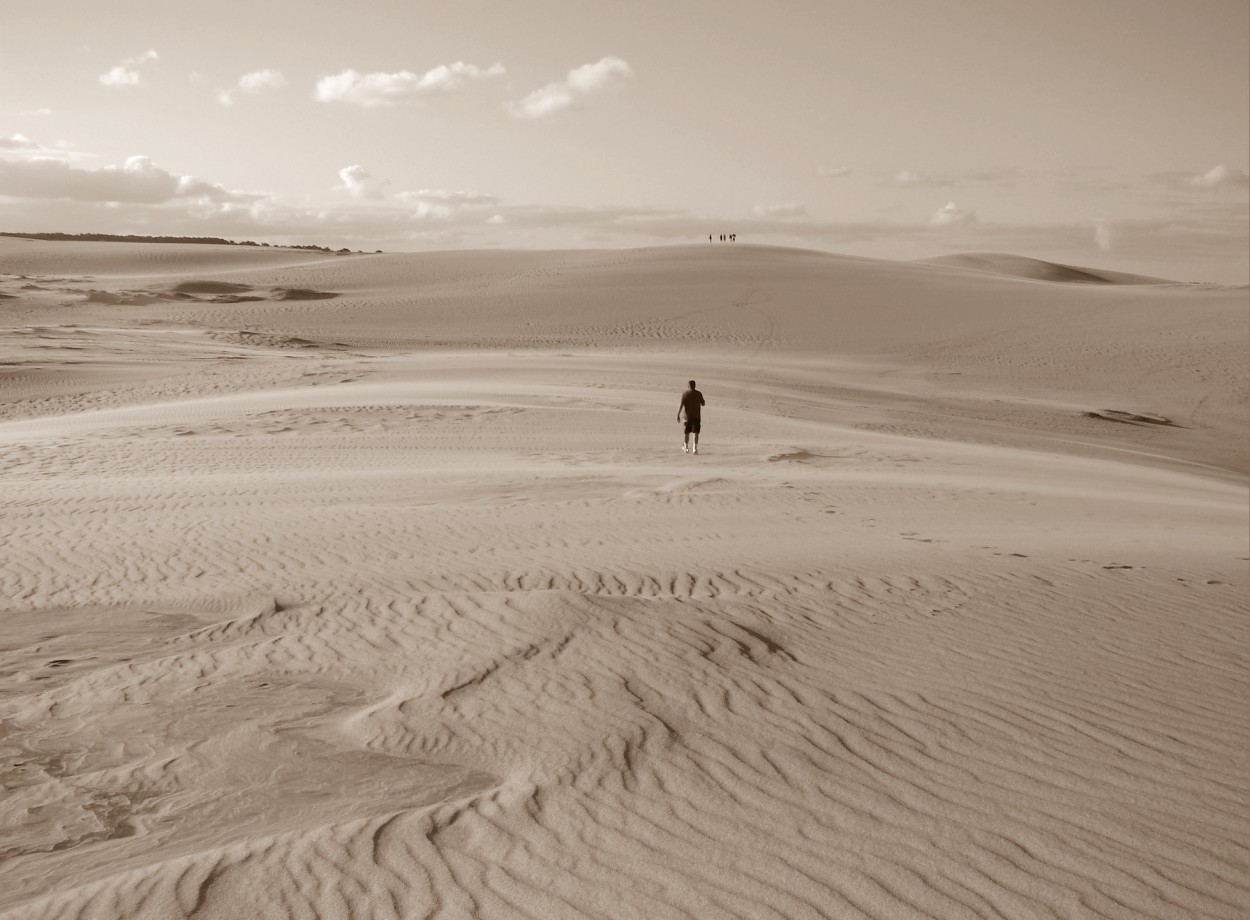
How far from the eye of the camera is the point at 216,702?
6371 millimetres

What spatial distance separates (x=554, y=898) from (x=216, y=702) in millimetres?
3059

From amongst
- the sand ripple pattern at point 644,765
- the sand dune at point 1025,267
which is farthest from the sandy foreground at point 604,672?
the sand dune at point 1025,267

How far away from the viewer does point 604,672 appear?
272 inches

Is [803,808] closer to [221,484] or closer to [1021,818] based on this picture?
[1021,818]

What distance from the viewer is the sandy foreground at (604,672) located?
446 cm

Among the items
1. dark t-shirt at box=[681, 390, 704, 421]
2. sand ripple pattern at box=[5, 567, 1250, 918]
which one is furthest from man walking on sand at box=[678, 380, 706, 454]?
sand ripple pattern at box=[5, 567, 1250, 918]

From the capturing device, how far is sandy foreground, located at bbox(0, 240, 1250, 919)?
446cm

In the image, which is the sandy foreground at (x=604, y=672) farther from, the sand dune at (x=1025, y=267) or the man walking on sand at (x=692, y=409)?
the sand dune at (x=1025, y=267)

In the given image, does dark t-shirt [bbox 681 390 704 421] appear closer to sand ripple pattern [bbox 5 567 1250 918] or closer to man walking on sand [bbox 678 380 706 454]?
man walking on sand [bbox 678 380 706 454]

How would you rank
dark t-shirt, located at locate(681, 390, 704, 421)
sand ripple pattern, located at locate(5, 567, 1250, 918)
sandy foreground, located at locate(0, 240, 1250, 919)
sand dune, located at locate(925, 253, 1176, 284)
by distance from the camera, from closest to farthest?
sand ripple pattern, located at locate(5, 567, 1250, 918) → sandy foreground, located at locate(0, 240, 1250, 919) → dark t-shirt, located at locate(681, 390, 704, 421) → sand dune, located at locate(925, 253, 1176, 284)

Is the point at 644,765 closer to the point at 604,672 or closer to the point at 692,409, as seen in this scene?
the point at 604,672

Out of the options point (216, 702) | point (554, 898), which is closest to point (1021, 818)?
point (554, 898)

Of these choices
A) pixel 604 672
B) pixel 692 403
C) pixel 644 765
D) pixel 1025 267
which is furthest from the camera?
pixel 1025 267

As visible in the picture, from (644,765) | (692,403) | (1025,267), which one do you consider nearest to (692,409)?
(692,403)
